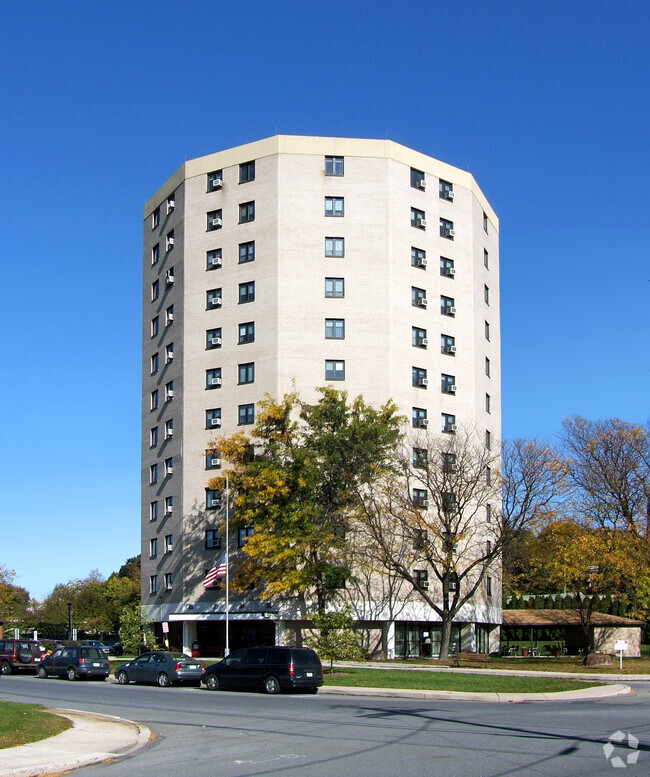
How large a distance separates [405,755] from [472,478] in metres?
40.9

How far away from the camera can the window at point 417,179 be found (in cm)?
6962

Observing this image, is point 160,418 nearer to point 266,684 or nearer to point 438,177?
point 438,177

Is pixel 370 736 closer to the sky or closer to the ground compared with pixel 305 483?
closer to the ground

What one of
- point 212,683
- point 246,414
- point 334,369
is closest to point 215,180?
point 334,369

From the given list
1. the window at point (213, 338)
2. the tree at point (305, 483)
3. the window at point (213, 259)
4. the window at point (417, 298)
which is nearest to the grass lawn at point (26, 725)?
the tree at point (305, 483)

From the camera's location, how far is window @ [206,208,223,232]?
6912cm

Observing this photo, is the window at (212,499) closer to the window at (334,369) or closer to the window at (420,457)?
the window at (334,369)

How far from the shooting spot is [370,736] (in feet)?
64.3

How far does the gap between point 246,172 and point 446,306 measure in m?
17.1

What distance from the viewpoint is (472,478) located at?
56.8 m

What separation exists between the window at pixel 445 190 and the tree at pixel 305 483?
19355 mm

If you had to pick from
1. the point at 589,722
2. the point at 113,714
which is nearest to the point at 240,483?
the point at 113,714

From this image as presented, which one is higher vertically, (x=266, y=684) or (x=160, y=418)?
(x=160, y=418)

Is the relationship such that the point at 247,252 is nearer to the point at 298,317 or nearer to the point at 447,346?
the point at 298,317
